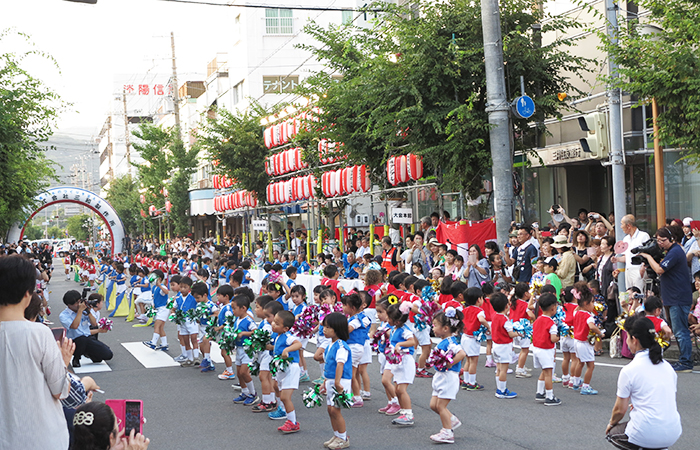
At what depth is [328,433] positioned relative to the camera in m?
7.65

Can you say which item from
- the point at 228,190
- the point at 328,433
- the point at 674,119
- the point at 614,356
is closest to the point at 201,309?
the point at 328,433

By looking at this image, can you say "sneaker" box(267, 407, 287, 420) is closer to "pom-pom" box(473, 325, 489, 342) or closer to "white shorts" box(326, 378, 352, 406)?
"white shorts" box(326, 378, 352, 406)

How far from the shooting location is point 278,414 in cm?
840

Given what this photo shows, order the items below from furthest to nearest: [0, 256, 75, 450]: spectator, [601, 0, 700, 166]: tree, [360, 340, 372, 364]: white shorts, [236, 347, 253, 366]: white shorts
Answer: [601, 0, 700, 166]: tree < [236, 347, 253, 366]: white shorts < [360, 340, 372, 364]: white shorts < [0, 256, 75, 450]: spectator

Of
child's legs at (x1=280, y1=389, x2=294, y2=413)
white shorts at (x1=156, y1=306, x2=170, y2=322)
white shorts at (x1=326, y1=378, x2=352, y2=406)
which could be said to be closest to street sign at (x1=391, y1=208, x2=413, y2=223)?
white shorts at (x1=156, y1=306, x2=170, y2=322)

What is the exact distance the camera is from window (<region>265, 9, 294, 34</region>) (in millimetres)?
49438

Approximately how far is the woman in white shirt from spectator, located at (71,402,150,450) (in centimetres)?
323

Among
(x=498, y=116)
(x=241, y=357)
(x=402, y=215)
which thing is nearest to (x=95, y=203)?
(x=402, y=215)

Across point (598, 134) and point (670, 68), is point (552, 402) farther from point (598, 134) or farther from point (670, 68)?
point (598, 134)

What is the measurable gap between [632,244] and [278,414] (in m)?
6.02

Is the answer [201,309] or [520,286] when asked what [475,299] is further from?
[201,309]

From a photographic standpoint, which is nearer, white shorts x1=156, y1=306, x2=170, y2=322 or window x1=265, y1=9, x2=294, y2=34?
white shorts x1=156, y1=306, x2=170, y2=322

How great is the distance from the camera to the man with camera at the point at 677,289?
9.98 metres

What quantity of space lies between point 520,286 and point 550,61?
8.25m
